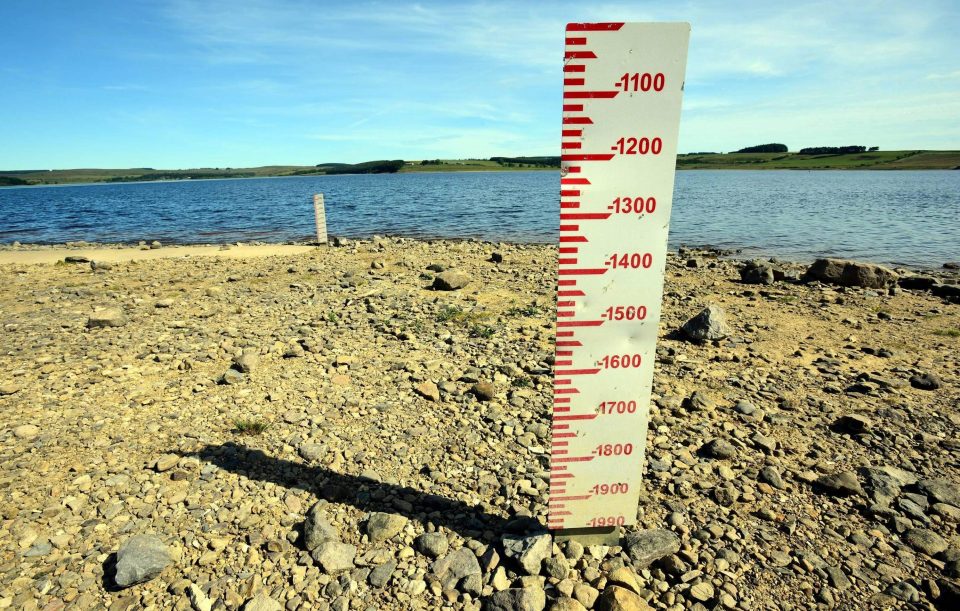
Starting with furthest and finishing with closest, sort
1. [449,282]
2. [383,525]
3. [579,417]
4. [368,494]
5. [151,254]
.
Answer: [151,254]
[449,282]
[368,494]
[383,525]
[579,417]

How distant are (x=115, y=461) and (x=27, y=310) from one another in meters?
8.62

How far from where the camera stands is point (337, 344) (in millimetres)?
8422

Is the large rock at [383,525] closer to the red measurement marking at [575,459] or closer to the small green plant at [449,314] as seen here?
the red measurement marking at [575,459]

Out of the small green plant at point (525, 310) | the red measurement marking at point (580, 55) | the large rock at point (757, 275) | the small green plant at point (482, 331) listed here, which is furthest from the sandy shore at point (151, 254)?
the red measurement marking at point (580, 55)

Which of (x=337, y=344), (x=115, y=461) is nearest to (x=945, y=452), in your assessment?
(x=337, y=344)

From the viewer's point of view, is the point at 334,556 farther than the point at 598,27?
Yes

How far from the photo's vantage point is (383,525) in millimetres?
4164

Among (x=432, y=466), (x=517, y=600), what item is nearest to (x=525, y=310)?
(x=432, y=466)

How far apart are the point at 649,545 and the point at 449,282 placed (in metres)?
9.32

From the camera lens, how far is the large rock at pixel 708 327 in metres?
8.88

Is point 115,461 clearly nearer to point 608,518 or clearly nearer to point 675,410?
point 608,518

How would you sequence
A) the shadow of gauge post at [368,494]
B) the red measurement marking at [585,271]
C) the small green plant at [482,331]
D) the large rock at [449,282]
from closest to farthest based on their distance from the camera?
the red measurement marking at [585,271] → the shadow of gauge post at [368,494] → the small green plant at [482,331] → the large rock at [449,282]

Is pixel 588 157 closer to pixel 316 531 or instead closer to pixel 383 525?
pixel 383 525

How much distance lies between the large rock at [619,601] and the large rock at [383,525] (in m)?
1.74
